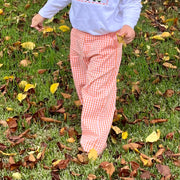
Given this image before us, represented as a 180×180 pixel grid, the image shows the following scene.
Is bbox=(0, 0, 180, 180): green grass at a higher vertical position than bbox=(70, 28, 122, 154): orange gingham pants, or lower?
lower

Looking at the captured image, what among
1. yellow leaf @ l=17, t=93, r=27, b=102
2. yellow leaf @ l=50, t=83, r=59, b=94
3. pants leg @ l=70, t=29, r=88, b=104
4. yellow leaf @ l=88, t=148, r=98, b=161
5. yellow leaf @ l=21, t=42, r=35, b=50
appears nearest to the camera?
yellow leaf @ l=88, t=148, r=98, b=161

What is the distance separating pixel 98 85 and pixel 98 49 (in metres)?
0.25

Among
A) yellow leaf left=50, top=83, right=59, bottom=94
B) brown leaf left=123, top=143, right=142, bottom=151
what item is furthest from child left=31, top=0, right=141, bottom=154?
yellow leaf left=50, top=83, right=59, bottom=94

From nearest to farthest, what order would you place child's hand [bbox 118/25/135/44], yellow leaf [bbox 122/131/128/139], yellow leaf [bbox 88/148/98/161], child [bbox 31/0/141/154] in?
child's hand [bbox 118/25/135/44] → child [bbox 31/0/141/154] → yellow leaf [bbox 88/148/98/161] → yellow leaf [bbox 122/131/128/139]

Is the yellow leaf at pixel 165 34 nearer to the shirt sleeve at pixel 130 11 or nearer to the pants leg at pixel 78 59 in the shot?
the pants leg at pixel 78 59

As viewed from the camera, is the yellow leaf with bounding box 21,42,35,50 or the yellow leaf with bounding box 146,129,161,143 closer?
the yellow leaf with bounding box 146,129,161,143

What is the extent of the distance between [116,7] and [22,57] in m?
1.62

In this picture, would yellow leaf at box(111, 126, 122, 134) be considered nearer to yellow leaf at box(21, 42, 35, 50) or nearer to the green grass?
the green grass

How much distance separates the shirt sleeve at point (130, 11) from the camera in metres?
2.43

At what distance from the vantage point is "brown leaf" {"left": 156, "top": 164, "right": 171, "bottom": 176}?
2.46 metres

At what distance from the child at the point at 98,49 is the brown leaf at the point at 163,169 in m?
0.43

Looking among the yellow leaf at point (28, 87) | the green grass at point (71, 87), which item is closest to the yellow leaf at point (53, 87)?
the green grass at point (71, 87)

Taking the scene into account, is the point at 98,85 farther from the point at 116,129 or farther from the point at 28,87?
the point at 28,87

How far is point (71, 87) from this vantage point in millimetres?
3541
